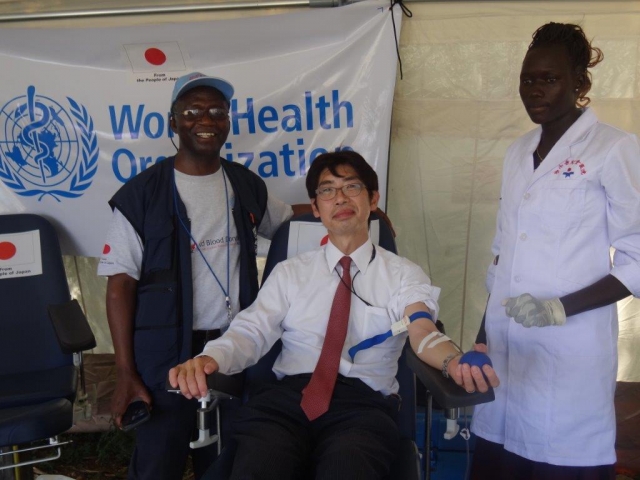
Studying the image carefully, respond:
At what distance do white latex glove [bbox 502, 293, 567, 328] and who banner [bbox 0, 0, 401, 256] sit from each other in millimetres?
1166

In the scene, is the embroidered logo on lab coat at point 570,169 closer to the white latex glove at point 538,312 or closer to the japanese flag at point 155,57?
the white latex glove at point 538,312

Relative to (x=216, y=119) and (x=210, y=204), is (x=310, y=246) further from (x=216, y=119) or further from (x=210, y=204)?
(x=216, y=119)

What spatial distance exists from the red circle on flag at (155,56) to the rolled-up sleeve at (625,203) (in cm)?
198

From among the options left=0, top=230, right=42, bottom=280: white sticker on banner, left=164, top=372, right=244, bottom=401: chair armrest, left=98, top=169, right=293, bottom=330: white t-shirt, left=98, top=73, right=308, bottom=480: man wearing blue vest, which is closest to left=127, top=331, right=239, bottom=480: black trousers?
left=98, top=73, right=308, bottom=480: man wearing blue vest

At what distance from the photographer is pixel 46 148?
2938mm

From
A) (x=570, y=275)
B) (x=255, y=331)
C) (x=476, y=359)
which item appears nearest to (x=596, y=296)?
(x=570, y=275)

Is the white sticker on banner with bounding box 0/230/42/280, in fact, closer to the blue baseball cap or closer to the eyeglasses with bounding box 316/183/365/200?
the blue baseball cap

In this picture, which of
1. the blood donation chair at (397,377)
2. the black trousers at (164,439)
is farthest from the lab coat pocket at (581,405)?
the black trousers at (164,439)

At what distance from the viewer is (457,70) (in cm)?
272

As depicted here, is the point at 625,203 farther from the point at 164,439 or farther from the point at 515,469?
the point at 164,439

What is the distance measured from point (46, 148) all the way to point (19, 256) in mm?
593

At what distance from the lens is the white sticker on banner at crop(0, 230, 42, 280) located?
261 centimetres

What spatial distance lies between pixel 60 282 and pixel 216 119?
1.10 m

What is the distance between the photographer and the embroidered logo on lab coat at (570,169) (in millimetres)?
1796
